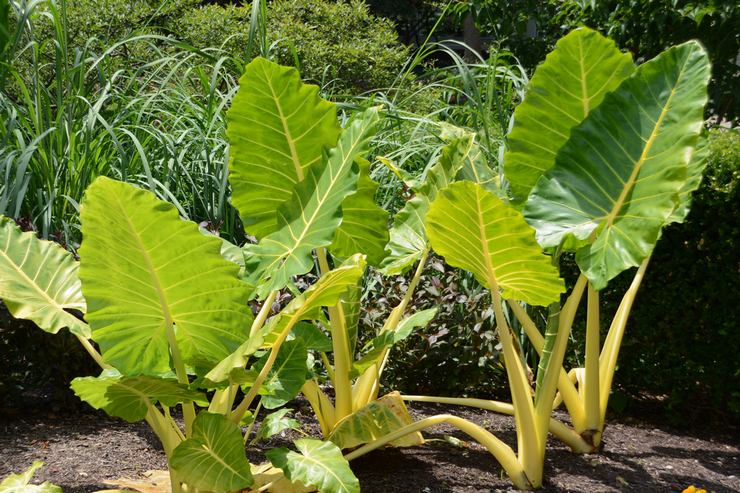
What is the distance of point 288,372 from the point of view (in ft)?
9.74

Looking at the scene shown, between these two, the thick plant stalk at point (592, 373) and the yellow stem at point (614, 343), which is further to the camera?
the yellow stem at point (614, 343)

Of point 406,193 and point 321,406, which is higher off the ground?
point 406,193

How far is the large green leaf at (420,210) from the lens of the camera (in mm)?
3590

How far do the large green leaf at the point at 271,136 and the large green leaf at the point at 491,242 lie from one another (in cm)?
51

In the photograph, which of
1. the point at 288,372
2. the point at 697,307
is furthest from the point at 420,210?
the point at 697,307

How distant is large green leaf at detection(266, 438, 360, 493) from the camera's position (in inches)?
98.0

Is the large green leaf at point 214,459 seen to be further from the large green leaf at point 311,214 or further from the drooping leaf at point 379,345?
the drooping leaf at point 379,345

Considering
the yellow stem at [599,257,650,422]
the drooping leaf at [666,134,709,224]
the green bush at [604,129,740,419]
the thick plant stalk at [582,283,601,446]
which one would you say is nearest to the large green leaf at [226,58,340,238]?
the thick plant stalk at [582,283,601,446]

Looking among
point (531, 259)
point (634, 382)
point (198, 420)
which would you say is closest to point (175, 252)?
point (198, 420)

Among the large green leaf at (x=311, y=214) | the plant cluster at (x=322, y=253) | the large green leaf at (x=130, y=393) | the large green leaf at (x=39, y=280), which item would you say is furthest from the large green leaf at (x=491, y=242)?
the large green leaf at (x=39, y=280)

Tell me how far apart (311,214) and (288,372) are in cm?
59

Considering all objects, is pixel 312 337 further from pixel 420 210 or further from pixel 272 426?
pixel 420 210

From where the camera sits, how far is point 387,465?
3486 mm

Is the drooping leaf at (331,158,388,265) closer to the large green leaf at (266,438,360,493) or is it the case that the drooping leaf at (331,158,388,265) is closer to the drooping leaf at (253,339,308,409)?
the drooping leaf at (253,339,308,409)
